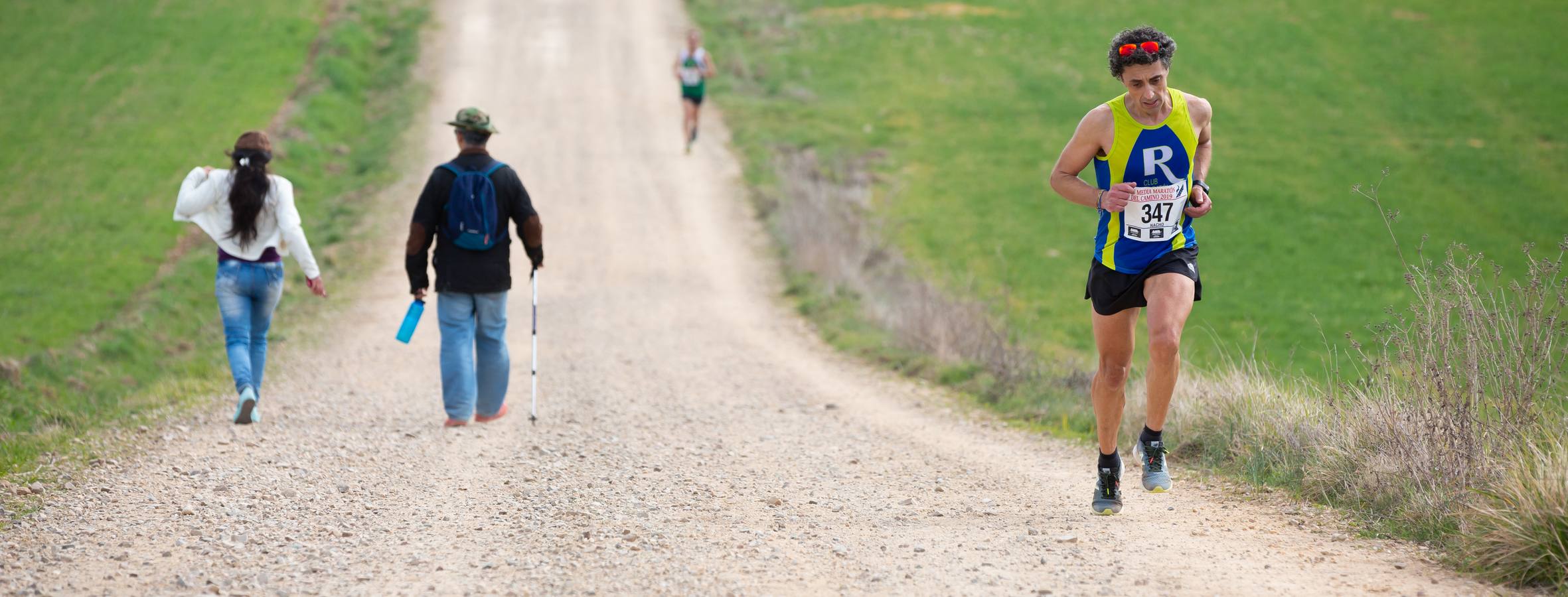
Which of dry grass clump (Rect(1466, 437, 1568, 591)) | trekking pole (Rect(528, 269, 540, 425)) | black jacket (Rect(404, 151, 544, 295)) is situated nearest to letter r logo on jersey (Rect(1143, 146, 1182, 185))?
dry grass clump (Rect(1466, 437, 1568, 591))

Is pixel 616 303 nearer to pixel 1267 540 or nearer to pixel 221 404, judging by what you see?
pixel 221 404

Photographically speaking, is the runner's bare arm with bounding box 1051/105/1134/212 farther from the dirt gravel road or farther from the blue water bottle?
the blue water bottle

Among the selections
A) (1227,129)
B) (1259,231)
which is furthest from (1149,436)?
(1227,129)

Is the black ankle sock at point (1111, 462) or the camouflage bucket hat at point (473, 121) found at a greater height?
the camouflage bucket hat at point (473, 121)

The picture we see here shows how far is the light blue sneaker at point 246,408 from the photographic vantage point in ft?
26.9

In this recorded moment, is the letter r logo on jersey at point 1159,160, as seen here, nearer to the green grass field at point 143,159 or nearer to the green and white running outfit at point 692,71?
the green grass field at point 143,159

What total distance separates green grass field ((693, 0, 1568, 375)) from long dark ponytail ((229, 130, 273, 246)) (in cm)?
738

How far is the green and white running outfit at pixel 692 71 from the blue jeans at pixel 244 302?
15017mm

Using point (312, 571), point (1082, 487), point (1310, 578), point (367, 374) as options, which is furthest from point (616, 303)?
point (1310, 578)

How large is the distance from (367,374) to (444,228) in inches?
143

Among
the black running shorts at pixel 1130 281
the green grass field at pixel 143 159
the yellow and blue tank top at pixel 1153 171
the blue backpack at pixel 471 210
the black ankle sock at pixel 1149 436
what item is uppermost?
the yellow and blue tank top at pixel 1153 171

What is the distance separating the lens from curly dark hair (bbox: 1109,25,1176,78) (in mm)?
5270

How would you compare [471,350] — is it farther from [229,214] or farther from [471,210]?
[229,214]

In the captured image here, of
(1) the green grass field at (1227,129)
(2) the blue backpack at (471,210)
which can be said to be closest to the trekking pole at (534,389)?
(2) the blue backpack at (471,210)
